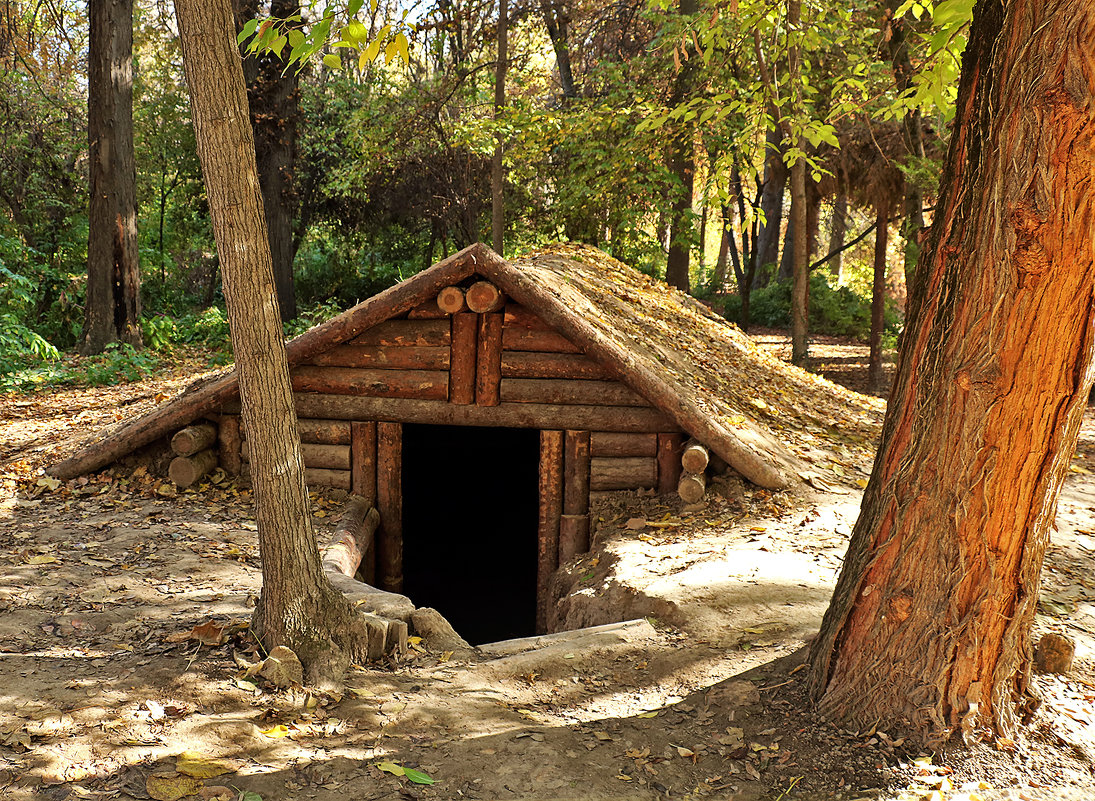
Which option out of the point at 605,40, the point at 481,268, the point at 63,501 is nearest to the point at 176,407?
the point at 63,501

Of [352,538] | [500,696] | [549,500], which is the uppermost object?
[549,500]

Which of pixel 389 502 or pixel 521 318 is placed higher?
pixel 521 318

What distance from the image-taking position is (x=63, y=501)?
593 cm

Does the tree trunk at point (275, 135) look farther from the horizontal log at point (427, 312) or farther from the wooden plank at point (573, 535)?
the wooden plank at point (573, 535)

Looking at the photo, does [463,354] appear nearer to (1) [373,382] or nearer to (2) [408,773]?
(1) [373,382]

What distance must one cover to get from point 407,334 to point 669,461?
225cm

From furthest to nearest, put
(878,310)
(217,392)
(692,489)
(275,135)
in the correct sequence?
(275,135), (878,310), (217,392), (692,489)

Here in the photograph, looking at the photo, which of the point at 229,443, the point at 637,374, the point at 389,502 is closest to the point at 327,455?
the point at 389,502

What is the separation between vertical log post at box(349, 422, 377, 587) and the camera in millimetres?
6543

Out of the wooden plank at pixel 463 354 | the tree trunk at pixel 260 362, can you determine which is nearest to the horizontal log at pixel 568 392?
the wooden plank at pixel 463 354

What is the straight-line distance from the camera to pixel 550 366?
6320mm

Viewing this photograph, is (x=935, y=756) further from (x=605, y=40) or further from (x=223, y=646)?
(x=605, y=40)

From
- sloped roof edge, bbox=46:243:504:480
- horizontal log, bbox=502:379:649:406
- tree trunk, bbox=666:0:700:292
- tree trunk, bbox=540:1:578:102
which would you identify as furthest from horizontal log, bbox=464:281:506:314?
tree trunk, bbox=540:1:578:102

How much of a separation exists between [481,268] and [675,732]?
3.71 meters
